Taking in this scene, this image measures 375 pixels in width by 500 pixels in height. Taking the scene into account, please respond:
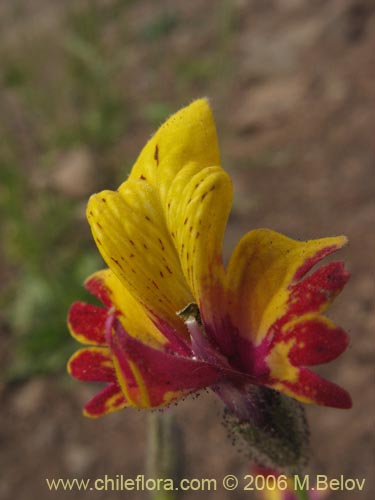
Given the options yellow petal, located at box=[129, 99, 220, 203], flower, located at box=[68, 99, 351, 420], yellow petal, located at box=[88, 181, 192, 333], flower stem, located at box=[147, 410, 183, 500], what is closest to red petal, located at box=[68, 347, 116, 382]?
flower, located at box=[68, 99, 351, 420]

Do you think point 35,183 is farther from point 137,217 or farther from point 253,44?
point 137,217

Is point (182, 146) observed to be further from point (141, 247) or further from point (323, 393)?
point (323, 393)

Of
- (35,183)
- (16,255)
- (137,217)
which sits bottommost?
(137,217)

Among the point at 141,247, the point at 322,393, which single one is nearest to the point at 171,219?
the point at 141,247

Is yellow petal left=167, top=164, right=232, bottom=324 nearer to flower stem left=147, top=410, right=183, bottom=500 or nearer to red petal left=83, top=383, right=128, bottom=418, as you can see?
red petal left=83, top=383, right=128, bottom=418

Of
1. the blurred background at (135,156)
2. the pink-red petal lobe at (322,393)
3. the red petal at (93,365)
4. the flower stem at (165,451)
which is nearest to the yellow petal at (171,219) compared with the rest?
the red petal at (93,365)

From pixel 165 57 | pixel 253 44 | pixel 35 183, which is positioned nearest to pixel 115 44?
pixel 165 57
